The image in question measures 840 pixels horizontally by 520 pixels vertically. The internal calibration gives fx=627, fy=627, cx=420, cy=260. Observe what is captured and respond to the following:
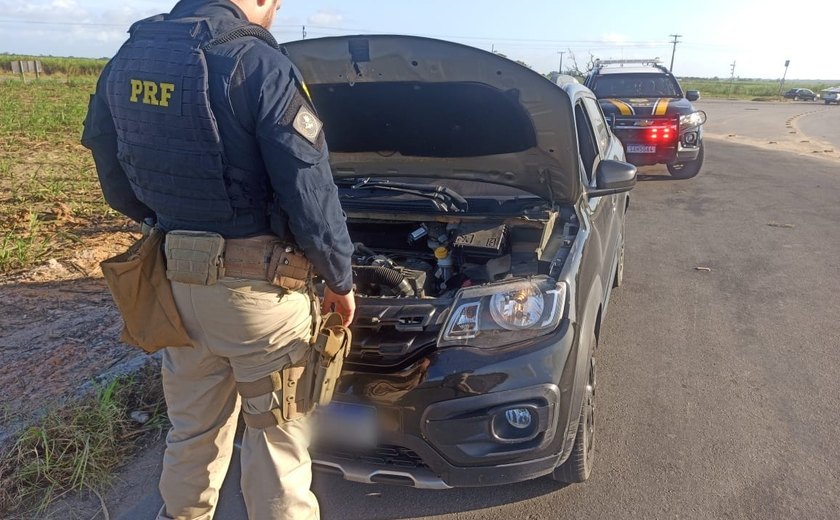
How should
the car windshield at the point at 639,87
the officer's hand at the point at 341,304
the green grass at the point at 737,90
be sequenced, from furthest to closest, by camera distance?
the green grass at the point at 737,90 < the car windshield at the point at 639,87 < the officer's hand at the point at 341,304

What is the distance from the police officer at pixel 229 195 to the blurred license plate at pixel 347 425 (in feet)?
0.58

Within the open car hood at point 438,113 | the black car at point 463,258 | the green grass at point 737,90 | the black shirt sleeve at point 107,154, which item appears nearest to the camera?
the black shirt sleeve at point 107,154

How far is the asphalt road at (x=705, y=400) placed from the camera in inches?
100

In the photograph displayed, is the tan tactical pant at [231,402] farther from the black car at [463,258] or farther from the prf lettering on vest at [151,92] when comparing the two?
the prf lettering on vest at [151,92]

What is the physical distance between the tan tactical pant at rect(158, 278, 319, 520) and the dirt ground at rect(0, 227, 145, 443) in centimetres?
118

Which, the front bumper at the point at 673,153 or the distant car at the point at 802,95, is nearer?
the front bumper at the point at 673,153

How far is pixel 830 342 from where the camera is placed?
4.00 meters

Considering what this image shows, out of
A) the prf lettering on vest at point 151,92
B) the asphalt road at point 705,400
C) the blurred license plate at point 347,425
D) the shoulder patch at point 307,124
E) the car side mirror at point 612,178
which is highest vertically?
the prf lettering on vest at point 151,92

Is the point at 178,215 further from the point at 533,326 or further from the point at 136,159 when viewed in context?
the point at 533,326

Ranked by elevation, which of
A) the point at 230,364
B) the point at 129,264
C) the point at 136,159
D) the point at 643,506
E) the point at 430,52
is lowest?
the point at 643,506

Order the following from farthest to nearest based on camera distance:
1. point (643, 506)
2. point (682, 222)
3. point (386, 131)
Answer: point (682, 222)
point (386, 131)
point (643, 506)

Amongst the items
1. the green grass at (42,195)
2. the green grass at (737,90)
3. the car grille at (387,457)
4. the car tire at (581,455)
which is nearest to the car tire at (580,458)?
the car tire at (581,455)

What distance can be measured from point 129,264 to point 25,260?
12.3 feet

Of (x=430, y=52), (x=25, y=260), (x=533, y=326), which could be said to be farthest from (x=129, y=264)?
(x=25, y=260)
